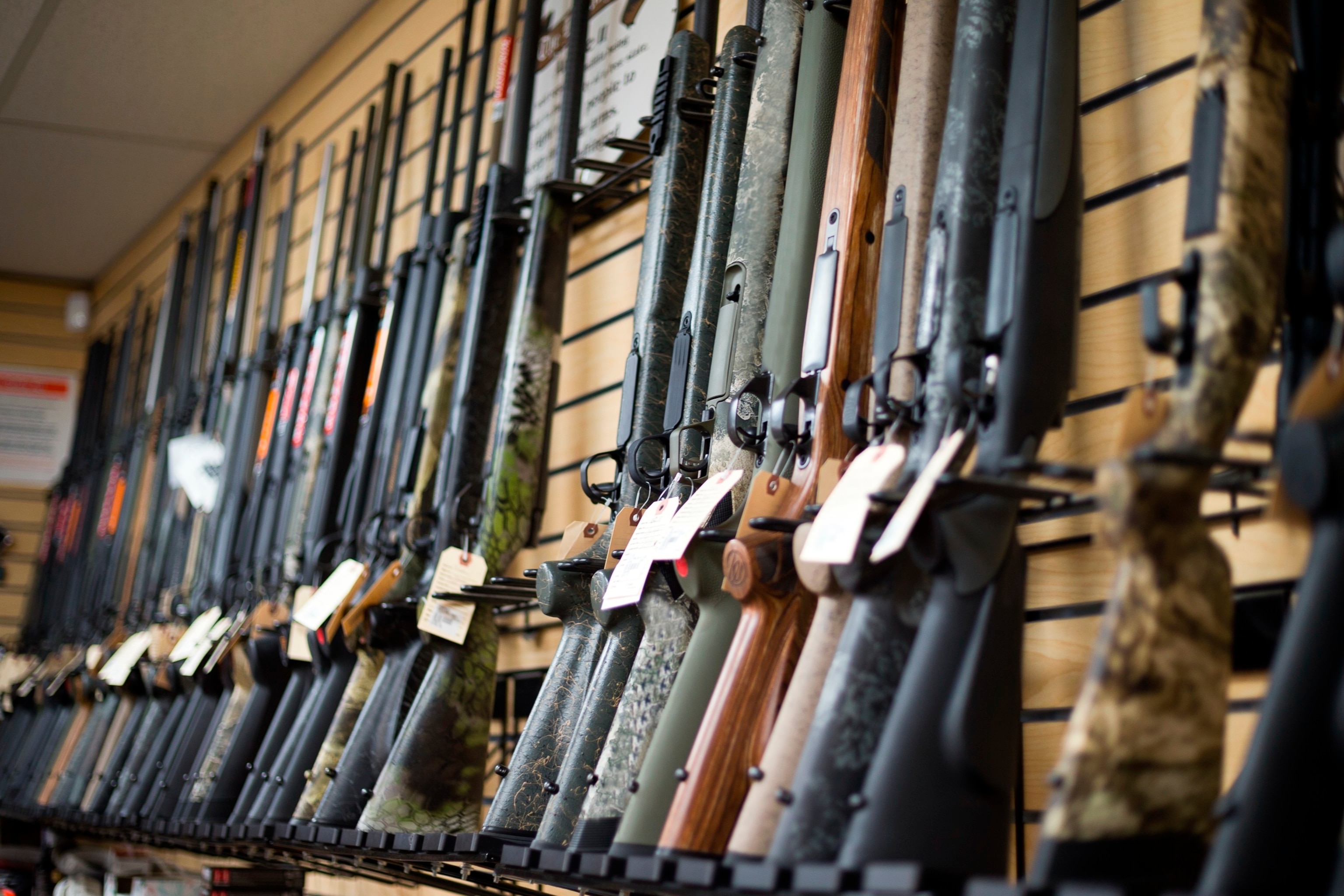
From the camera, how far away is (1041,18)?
53.8 inches

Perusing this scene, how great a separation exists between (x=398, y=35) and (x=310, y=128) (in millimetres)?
655

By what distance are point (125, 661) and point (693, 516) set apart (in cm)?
258

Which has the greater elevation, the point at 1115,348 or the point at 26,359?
the point at 26,359

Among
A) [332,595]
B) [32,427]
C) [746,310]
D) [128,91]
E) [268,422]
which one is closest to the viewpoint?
[746,310]

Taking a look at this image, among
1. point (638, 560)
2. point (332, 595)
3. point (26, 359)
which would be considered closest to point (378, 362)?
point (332, 595)

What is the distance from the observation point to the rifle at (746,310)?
142 cm

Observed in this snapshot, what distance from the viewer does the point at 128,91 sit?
448 centimetres

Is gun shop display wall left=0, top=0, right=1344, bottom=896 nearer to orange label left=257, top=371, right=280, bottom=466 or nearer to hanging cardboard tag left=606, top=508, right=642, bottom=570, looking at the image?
hanging cardboard tag left=606, top=508, right=642, bottom=570

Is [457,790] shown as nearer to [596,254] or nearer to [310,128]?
[596,254]

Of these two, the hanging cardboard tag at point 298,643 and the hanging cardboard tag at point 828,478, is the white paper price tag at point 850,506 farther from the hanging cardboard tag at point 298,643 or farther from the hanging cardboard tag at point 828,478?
the hanging cardboard tag at point 298,643

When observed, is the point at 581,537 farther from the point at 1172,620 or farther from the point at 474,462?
the point at 1172,620

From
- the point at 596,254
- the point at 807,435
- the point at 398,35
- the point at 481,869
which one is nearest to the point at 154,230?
the point at 398,35

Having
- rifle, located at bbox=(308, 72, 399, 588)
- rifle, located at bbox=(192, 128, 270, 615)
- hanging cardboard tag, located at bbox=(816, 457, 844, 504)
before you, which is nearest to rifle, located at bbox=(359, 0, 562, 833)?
rifle, located at bbox=(308, 72, 399, 588)

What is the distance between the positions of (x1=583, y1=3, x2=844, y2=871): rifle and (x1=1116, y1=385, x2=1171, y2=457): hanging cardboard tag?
0.58 metres
